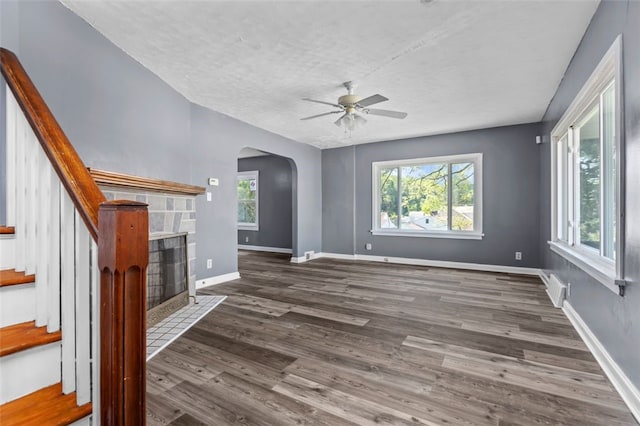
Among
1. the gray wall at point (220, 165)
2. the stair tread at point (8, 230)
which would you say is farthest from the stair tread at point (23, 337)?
the gray wall at point (220, 165)

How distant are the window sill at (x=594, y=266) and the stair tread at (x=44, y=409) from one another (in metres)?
2.63

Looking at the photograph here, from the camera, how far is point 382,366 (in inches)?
79.4

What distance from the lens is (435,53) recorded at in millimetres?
2693

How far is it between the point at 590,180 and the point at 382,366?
246 centimetres

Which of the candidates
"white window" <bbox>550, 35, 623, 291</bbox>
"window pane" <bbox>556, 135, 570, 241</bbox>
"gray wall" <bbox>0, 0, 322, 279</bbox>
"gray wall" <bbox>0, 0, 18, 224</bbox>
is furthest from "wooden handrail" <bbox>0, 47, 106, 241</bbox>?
"window pane" <bbox>556, 135, 570, 241</bbox>

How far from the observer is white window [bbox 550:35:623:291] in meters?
1.81

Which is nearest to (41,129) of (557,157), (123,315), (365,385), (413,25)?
(123,315)

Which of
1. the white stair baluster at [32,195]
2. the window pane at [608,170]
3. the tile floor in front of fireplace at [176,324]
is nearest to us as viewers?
the white stair baluster at [32,195]

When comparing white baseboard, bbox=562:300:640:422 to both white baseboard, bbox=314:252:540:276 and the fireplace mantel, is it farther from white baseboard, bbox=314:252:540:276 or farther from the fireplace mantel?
the fireplace mantel

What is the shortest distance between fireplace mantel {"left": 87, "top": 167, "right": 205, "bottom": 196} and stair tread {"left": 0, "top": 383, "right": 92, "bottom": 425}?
1.45 m

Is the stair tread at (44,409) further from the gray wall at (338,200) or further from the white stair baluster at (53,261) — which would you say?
the gray wall at (338,200)

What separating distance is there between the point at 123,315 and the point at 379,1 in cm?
229

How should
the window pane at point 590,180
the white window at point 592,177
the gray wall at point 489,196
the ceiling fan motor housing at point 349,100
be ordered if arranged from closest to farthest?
the white window at point 592,177 < the window pane at point 590,180 < the ceiling fan motor housing at point 349,100 < the gray wall at point 489,196

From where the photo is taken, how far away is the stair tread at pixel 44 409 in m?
0.94
